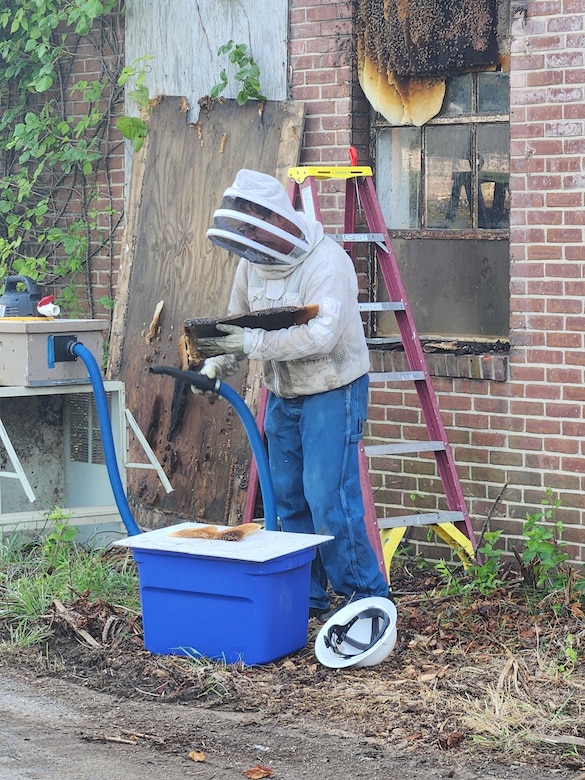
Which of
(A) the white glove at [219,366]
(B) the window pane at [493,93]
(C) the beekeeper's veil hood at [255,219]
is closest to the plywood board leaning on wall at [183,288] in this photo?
(B) the window pane at [493,93]

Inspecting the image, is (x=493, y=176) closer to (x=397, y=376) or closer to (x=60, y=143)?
(x=397, y=376)

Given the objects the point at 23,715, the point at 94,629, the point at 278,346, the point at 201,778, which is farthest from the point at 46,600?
the point at 201,778

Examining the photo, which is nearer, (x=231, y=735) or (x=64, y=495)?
(x=231, y=735)

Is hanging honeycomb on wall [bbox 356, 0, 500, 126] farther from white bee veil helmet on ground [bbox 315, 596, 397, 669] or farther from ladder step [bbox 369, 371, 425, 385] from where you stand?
white bee veil helmet on ground [bbox 315, 596, 397, 669]

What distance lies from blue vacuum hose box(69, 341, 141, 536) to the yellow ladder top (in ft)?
4.86

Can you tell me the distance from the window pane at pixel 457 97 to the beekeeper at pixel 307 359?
1593 millimetres

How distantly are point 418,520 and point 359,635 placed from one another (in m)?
1.12

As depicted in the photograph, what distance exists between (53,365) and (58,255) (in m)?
2.09

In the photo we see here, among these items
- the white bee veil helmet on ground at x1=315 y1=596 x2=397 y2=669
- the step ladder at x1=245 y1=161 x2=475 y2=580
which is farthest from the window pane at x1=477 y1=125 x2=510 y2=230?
the white bee veil helmet on ground at x1=315 y1=596 x2=397 y2=669

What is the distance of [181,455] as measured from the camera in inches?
306

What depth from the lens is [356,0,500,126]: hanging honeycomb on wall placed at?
689 centimetres

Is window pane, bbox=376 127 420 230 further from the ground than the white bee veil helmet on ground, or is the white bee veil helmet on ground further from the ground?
window pane, bbox=376 127 420 230

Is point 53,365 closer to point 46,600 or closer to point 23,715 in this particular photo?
point 46,600

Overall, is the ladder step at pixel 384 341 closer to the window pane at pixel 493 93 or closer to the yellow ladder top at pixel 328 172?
the yellow ladder top at pixel 328 172
